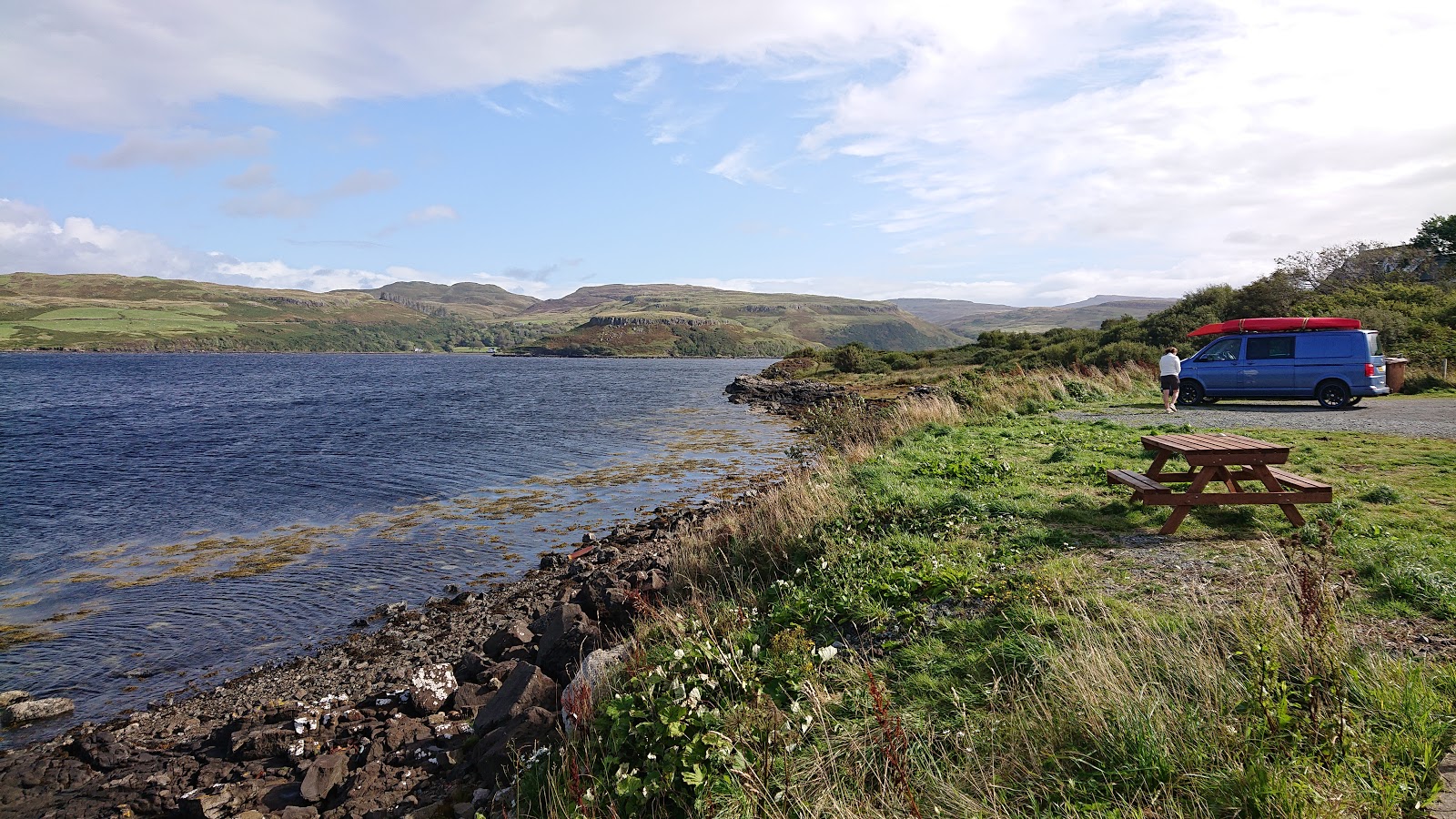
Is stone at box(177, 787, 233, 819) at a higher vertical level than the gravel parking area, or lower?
lower

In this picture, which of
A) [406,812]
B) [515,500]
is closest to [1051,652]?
[406,812]

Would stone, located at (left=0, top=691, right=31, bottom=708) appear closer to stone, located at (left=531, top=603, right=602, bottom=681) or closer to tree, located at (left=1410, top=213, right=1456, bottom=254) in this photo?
stone, located at (left=531, top=603, right=602, bottom=681)

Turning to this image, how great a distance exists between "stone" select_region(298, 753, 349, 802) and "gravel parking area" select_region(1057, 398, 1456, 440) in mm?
16230

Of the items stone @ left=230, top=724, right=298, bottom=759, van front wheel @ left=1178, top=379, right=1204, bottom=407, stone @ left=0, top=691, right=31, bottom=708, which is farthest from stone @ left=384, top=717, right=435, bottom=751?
van front wheel @ left=1178, top=379, right=1204, bottom=407

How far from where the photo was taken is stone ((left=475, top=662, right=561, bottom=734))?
666 cm

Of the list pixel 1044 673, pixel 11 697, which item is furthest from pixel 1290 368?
pixel 11 697

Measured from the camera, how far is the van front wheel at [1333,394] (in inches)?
731

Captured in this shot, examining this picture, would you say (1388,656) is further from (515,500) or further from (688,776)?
(515,500)

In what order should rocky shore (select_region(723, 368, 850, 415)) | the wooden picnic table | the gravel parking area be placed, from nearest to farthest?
the wooden picnic table → the gravel parking area → rocky shore (select_region(723, 368, 850, 415))

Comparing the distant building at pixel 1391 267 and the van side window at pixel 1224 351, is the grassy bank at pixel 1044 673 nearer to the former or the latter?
the van side window at pixel 1224 351

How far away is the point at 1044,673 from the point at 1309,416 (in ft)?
55.0

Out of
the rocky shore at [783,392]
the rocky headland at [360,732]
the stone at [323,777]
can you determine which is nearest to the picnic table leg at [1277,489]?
the rocky headland at [360,732]

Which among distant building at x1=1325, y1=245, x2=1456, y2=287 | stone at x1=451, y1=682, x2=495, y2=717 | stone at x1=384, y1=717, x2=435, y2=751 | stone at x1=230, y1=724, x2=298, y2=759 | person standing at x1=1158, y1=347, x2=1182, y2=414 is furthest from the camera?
distant building at x1=1325, y1=245, x2=1456, y2=287

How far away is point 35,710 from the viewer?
26.7 feet
